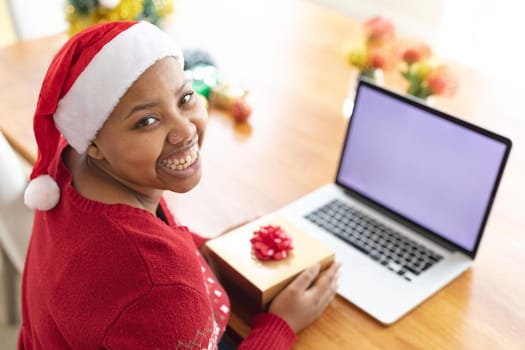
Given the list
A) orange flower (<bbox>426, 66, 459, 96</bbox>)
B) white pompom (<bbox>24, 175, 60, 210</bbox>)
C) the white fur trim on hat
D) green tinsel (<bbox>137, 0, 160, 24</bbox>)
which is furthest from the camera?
green tinsel (<bbox>137, 0, 160, 24</bbox>)

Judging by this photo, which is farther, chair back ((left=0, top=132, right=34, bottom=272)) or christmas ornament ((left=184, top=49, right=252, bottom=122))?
christmas ornament ((left=184, top=49, right=252, bottom=122))

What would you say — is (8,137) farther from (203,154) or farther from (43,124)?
(43,124)

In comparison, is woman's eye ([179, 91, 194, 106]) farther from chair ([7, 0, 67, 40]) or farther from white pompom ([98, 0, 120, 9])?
chair ([7, 0, 67, 40])

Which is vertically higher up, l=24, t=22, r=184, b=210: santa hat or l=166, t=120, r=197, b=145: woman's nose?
l=24, t=22, r=184, b=210: santa hat

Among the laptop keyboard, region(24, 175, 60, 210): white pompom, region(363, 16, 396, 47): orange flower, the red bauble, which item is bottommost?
the laptop keyboard

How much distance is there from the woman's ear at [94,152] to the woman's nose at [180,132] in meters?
0.10

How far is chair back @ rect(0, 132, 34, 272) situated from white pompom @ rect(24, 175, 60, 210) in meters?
0.39

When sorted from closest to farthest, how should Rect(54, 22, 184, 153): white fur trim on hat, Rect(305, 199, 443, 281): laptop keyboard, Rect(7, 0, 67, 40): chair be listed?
Rect(54, 22, 184, 153): white fur trim on hat, Rect(305, 199, 443, 281): laptop keyboard, Rect(7, 0, 67, 40): chair

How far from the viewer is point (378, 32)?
5.18 feet

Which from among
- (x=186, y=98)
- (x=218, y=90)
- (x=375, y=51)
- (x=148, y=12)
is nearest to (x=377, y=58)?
(x=375, y=51)

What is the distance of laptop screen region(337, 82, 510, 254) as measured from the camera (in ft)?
3.70

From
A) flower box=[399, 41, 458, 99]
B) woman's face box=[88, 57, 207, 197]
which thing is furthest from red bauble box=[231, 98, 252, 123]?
woman's face box=[88, 57, 207, 197]

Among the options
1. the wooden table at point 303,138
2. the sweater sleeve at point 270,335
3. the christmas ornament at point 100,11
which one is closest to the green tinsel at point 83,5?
the christmas ornament at point 100,11

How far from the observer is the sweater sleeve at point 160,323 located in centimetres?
84
